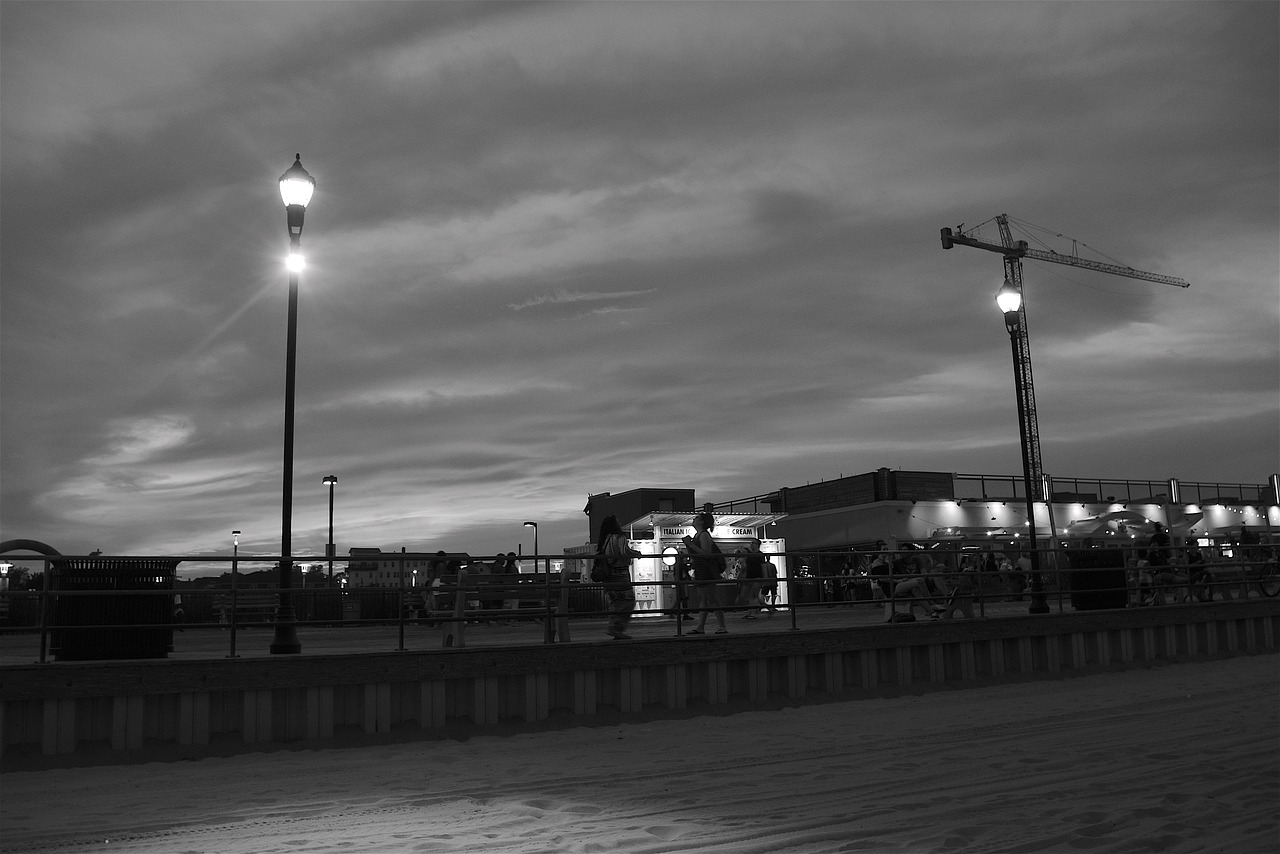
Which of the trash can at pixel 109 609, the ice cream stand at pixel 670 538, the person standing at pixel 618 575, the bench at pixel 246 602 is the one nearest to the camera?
the trash can at pixel 109 609

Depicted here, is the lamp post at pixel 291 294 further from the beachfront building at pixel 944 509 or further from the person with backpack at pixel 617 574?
the beachfront building at pixel 944 509

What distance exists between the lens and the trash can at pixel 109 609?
10.1 m

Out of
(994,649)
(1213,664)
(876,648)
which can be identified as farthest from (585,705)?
(1213,664)

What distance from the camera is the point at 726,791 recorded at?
852cm

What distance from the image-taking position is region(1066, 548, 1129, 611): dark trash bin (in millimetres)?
18359

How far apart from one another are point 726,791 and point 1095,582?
1294cm

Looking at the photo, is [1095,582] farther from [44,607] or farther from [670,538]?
[44,607]

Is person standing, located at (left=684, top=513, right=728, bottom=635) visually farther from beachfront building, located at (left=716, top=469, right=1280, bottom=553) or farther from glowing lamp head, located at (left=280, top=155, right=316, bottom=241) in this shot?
beachfront building, located at (left=716, top=469, right=1280, bottom=553)

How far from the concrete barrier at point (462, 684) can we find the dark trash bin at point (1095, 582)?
6.75 feet

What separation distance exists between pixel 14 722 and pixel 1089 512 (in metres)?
50.0

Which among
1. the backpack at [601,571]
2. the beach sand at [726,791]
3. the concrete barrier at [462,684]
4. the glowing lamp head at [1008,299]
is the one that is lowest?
the beach sand at [726,791]

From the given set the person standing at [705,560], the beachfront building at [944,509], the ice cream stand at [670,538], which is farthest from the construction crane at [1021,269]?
the person standing at [705,560]

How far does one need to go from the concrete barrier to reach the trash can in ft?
1.59

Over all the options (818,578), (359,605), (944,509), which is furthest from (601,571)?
(944,509)
